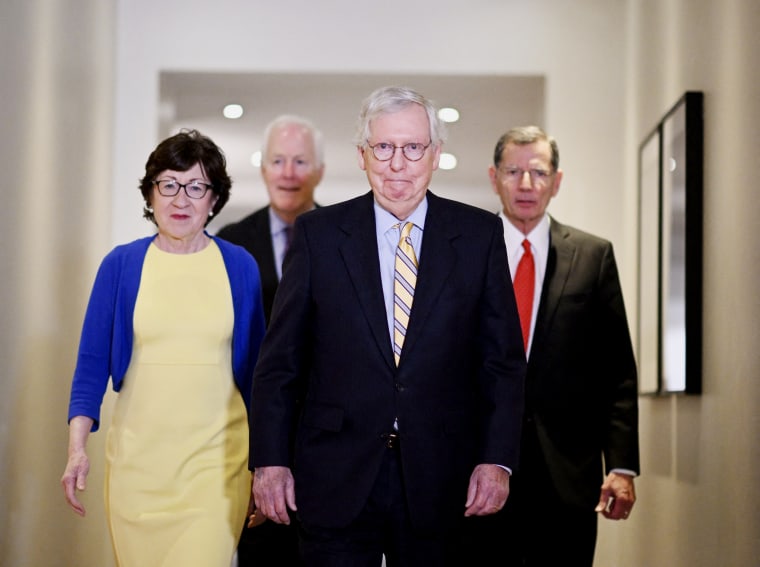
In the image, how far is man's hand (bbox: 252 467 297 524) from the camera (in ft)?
10.1

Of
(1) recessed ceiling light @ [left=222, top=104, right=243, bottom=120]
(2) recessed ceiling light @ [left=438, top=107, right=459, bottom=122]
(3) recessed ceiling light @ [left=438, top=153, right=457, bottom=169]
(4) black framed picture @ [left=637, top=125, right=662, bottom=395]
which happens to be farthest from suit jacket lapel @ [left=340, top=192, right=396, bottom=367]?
(3) recessed ceiling light @ [left=438, top=153, right=457, bottom=169]

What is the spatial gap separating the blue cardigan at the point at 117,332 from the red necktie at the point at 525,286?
3.41ft

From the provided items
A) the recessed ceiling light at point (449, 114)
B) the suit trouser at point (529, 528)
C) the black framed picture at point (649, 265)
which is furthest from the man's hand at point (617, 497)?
the recessed ceiling light at point (449, 114)

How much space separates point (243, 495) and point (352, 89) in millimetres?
4327

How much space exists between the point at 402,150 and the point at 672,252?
8.06 feet

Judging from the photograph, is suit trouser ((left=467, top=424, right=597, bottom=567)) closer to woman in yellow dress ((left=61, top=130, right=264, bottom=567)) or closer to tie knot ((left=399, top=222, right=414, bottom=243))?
woman in yellow dress ((left=61, top=130, right=264, bottom=567))

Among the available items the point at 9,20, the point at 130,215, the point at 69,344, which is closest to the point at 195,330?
the point at 9,20

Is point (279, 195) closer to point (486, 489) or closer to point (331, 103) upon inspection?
point (486, 489)

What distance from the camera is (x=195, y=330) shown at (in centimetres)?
363

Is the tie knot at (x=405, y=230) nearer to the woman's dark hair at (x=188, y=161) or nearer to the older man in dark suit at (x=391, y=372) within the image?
the older man in dark suit at (x=391, y=372)

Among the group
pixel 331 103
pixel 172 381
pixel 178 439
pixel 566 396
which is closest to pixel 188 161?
pixel 172 381

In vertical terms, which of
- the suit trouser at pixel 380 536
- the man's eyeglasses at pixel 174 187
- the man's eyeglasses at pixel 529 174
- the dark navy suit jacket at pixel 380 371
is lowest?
the suit trouser at pixel 380 536

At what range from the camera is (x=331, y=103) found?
28.3 ft

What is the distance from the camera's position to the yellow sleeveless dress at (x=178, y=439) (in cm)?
353
